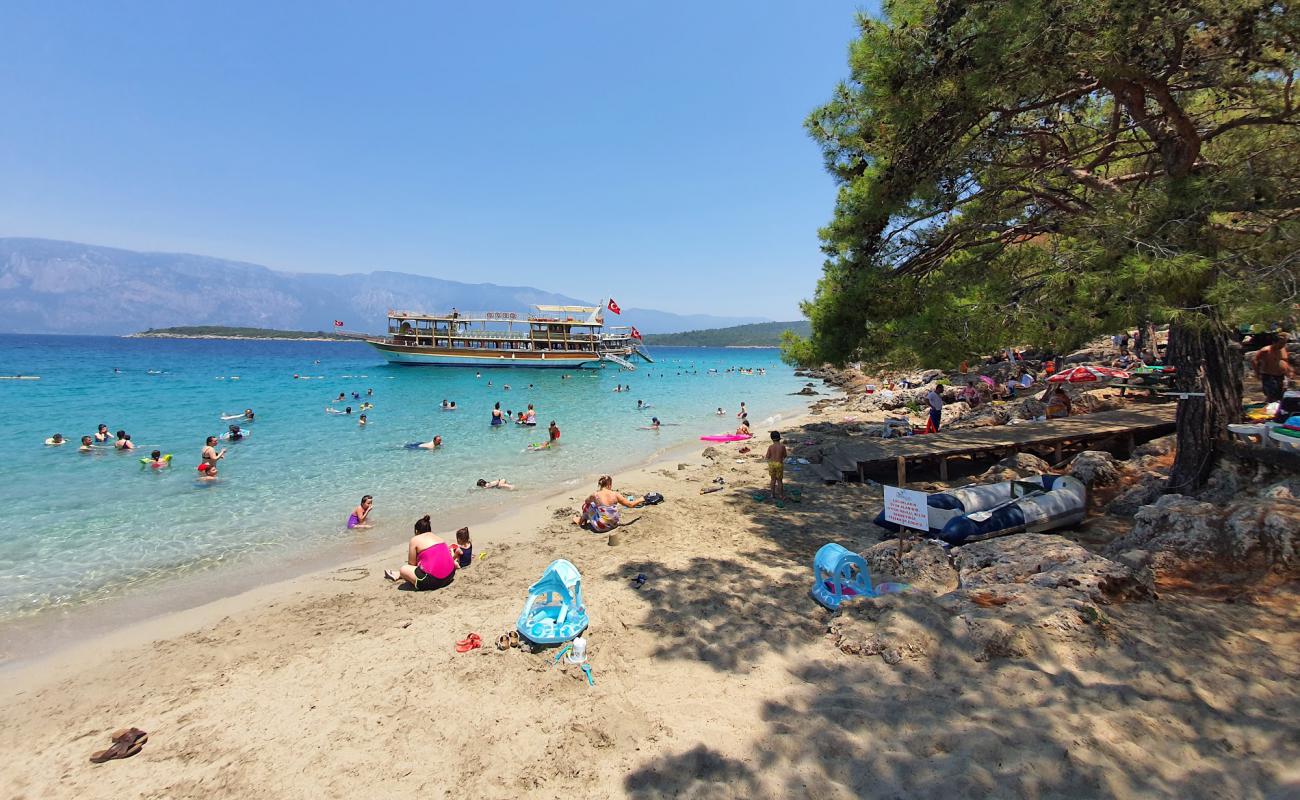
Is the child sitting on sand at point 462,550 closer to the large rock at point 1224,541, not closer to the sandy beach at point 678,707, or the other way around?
the sandy beach at point 678,707

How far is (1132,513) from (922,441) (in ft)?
14.4

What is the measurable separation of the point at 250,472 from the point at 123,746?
499 inches

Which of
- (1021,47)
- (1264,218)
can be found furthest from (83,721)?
(1264,218)

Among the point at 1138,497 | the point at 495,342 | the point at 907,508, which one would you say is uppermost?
the point at 495,342

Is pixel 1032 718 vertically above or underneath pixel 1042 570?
underneath

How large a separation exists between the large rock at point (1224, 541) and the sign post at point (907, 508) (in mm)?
2180

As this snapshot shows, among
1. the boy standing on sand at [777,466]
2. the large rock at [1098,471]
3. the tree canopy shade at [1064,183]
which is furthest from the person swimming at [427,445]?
the large rock at [1098,471]

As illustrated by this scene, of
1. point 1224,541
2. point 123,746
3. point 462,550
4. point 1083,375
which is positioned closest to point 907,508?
point 1224,541

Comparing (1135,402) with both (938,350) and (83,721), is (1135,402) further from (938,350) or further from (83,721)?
(83,721)

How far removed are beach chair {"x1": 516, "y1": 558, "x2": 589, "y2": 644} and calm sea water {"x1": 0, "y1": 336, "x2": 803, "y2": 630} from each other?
5736mm

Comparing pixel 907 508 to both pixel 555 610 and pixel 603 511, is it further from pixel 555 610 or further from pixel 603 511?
pixel 603 511

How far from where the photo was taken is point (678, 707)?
4188mm

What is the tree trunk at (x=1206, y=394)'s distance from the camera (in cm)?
669

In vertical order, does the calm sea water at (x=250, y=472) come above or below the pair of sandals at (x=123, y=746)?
below
